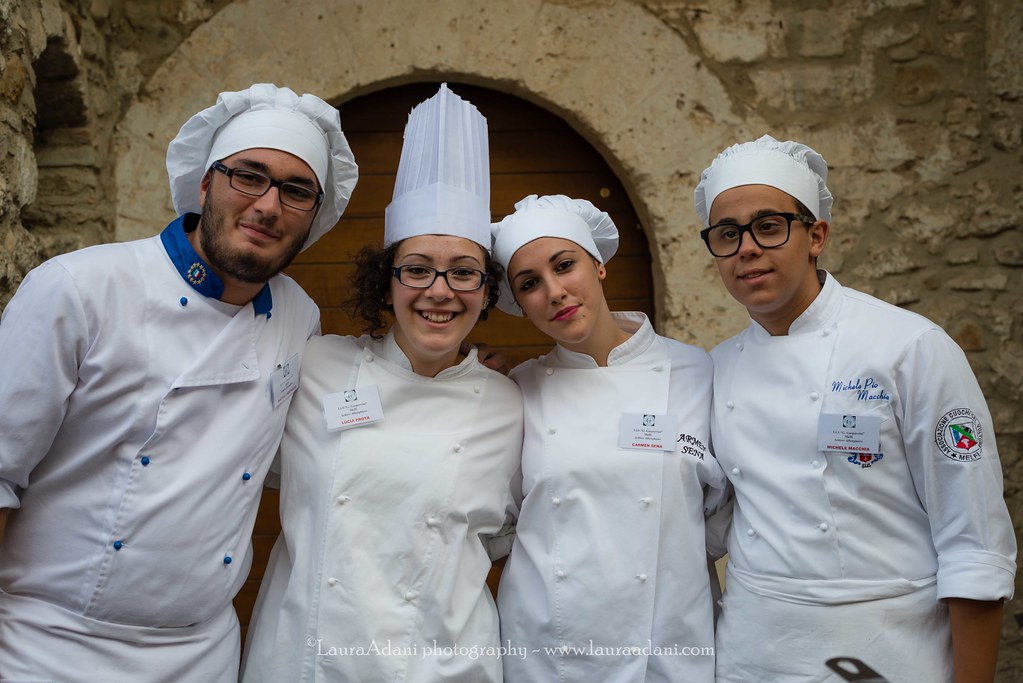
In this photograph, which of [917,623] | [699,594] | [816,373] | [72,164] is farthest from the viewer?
[72,164]

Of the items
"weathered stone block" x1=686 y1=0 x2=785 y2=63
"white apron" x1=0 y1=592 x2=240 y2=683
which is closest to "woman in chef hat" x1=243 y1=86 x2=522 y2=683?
"white apron" x1=0 y1=592 x2=240 y2=683

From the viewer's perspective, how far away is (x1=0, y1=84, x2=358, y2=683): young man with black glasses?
1.69 metres

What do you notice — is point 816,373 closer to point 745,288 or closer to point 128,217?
point 745,288

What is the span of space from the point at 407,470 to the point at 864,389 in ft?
3.55

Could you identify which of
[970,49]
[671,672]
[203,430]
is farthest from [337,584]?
[970,49]

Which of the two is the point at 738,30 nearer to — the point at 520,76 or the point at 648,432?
the point at 520,76

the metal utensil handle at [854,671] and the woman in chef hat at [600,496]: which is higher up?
the woman in chef hat at [600,496]

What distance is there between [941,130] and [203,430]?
2.79 m

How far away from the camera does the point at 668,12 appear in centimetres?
307

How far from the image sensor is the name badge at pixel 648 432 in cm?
205

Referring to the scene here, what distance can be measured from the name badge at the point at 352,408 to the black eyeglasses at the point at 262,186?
48 centimetres

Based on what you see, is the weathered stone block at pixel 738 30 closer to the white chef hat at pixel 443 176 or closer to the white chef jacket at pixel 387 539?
the white chef hat at pixel 443 176

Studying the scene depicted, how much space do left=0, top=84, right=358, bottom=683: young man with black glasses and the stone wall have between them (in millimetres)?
1055

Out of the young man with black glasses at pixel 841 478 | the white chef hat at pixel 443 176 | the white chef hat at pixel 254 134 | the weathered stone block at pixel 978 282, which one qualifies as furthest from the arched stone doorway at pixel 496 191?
the young man with black glasses at pixel 841 478
